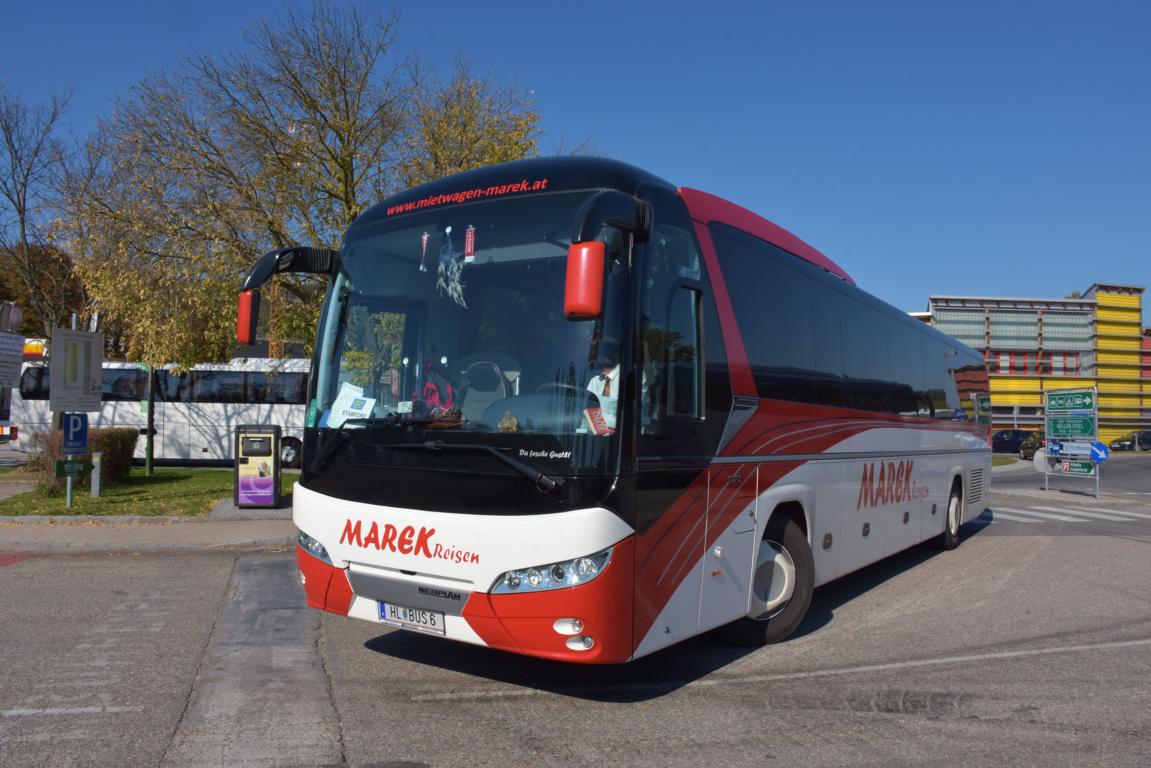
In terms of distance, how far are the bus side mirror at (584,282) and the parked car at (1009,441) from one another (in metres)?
50.5

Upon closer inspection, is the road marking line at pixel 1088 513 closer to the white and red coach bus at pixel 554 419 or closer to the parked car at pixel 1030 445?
the white and red coach bus at pixel 554 419

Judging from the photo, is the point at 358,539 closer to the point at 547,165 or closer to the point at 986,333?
the point at 547,165

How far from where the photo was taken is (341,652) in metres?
6.16

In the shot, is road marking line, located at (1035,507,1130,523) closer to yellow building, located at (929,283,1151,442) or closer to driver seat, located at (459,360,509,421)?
yellow building, located at (929,283,1151,442)

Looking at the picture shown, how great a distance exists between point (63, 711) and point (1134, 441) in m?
63.9

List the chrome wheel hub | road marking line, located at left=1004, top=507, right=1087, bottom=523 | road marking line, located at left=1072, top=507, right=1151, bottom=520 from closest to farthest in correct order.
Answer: the chrome wheel hub, road marking line, located at left=1004, top=507, right=1087, bottom=523, road marking line, located at left=1072, top=507, right=1151, bottom=520

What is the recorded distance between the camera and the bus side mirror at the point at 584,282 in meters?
4.15

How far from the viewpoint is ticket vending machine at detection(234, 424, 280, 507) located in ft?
46.0

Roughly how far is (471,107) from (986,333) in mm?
21276

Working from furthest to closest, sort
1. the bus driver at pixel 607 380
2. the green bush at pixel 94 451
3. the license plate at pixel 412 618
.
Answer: the green bush at pixel 94 451, the license plate at pixel 412 618, the bus driver at pixel 607 380

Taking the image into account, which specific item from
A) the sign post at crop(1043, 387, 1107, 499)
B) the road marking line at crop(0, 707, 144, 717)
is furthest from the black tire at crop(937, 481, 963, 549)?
the sign post at crop(1043, 387, 1107, 499)

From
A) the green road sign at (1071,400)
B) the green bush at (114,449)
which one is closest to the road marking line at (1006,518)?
the green road sign at (1071,400)

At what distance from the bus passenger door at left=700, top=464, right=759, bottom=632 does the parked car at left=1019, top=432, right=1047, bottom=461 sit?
45.1m

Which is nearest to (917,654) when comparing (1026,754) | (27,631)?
(1026,754)
